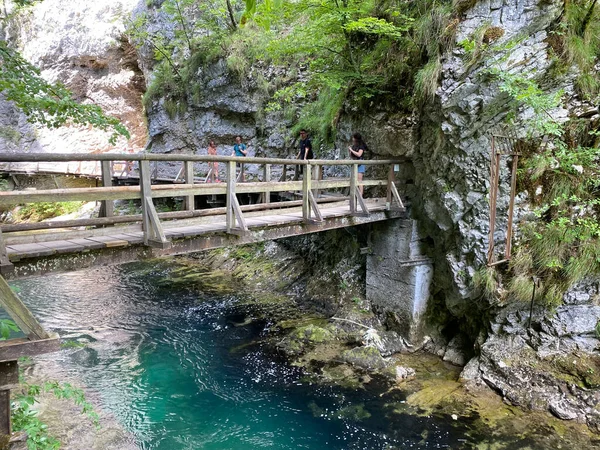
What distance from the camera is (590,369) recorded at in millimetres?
7617

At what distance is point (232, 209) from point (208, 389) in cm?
400

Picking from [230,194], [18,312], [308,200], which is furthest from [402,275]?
[18,312]

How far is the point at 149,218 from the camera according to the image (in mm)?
5758

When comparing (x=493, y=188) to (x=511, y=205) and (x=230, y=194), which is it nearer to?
(x=511, y=205)

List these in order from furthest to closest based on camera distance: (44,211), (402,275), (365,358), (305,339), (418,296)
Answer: (44,211)
(402,275)
(418,296)
(305,339)
(365,358)

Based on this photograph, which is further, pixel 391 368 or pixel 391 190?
pixel 391 190

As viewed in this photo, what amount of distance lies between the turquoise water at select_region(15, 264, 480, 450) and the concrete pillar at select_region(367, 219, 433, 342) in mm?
2490

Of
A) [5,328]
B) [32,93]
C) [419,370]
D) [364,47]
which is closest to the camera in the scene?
[5,328]

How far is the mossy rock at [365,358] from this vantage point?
9047mm

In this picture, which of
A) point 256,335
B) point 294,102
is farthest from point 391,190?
point 294,102

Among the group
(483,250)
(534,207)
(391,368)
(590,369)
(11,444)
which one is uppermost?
(534,207)

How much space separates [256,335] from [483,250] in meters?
5.91

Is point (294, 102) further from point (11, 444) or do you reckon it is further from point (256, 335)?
point (11, 444)

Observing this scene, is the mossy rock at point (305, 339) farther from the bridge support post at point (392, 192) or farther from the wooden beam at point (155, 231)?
the wooden beam at point (155, 231)
